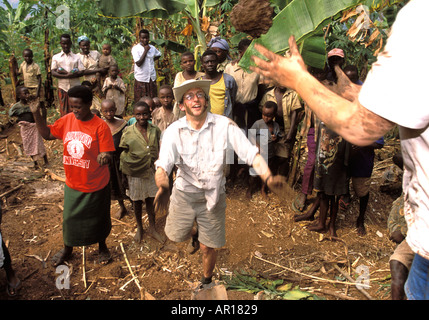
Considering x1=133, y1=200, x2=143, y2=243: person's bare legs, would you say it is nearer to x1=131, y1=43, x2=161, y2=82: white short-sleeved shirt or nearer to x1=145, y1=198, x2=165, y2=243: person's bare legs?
x1=145, y1=198, x2=165, y2=243: person's bare legs

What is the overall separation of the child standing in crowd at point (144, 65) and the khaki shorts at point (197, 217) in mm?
5423

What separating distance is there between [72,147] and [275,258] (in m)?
2.58

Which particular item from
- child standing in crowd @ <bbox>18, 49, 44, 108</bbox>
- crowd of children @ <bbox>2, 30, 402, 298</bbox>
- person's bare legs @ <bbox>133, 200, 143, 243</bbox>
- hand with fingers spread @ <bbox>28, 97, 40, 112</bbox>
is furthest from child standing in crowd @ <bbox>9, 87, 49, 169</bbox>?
hand with fingers spread @ <bbox>28, 97, 40, 112</bbox>

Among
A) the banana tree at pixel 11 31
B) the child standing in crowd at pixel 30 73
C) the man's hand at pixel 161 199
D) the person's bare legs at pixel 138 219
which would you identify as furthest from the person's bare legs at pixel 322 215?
the banana tree at pixel 11 31

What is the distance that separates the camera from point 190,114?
2.74 m

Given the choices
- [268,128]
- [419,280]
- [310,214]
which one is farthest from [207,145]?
[310,214]

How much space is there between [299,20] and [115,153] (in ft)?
9.11

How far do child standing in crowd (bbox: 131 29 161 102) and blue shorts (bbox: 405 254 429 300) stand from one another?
7.19 metres

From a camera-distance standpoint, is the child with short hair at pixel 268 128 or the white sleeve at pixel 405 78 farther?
the child with short hair at pixel 268 128

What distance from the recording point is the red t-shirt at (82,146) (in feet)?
10.4

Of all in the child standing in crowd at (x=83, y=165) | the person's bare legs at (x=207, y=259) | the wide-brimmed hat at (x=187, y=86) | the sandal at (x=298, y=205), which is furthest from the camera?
the sandal at (x=298, y=205)

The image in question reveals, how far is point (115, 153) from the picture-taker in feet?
14.1

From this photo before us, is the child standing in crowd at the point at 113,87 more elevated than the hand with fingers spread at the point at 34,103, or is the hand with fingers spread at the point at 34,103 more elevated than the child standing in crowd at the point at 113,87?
the child standing in crowd at the point at 113,87

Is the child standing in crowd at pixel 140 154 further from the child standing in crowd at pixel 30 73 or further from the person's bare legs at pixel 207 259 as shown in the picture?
the child standing in crowd at pixel 30 73
